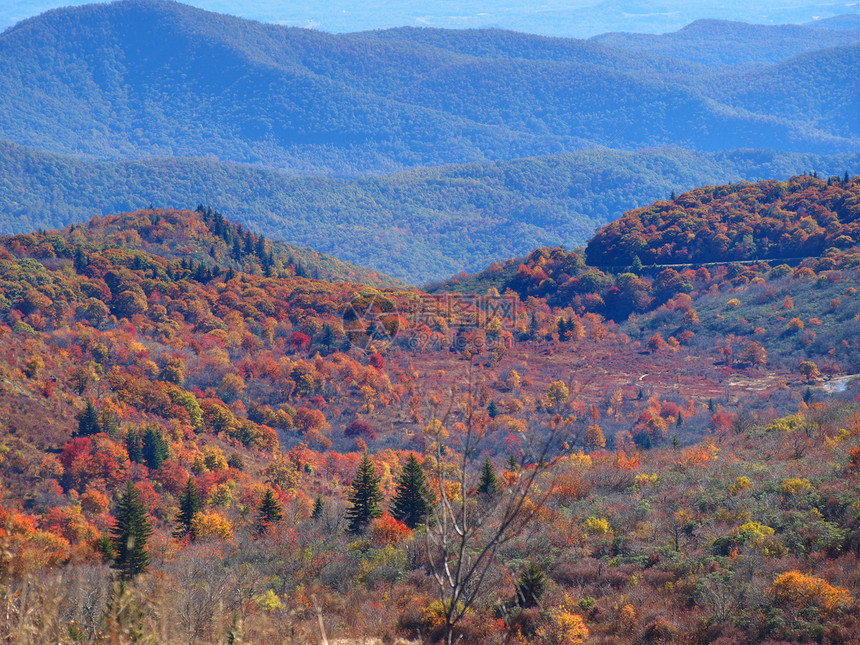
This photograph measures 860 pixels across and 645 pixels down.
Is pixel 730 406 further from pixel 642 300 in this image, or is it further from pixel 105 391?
pixel 105 391

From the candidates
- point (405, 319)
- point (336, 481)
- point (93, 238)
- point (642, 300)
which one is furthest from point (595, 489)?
point (93, 238)

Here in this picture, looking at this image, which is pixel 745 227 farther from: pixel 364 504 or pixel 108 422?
pixel 364 504

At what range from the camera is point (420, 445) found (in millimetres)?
60469

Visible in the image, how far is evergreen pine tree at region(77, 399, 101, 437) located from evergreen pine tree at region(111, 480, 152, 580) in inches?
757

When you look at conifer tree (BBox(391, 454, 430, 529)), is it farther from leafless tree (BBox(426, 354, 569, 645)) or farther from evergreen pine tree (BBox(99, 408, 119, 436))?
evergreen pine tree (BBox(99, 408, 119, 436))

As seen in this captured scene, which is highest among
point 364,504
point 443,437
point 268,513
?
point 443,437

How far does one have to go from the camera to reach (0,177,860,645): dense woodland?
17734 millimetres

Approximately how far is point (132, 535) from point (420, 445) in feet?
118

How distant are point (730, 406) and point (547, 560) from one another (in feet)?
148

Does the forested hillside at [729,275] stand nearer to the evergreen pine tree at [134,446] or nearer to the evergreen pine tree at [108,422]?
the evergreen pine tree at [134,446]

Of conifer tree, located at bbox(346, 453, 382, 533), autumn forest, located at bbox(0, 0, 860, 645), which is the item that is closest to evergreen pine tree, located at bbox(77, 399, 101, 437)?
autumn forest, located at bbox(0, 0, 860, 645)

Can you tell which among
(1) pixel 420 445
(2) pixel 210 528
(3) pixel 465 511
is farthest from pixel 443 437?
(1) pixel 420 445

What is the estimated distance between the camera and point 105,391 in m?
58.7

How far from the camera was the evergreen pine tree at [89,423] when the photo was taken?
163ft
